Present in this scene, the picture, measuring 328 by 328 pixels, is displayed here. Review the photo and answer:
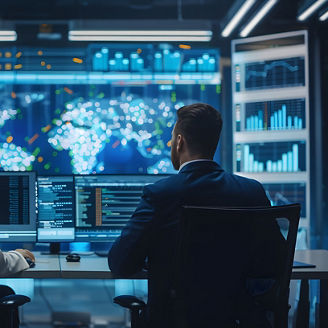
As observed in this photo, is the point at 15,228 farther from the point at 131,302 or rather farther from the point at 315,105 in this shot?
the point at 315,105

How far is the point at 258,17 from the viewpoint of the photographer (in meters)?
3.82

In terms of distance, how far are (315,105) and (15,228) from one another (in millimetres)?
2909

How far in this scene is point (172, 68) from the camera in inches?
178

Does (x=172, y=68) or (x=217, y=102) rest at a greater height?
(x=172, y=68)

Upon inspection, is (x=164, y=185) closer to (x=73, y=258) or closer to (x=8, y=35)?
(x=73, y=258)

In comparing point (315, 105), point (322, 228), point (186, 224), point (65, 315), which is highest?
point (315, 105)

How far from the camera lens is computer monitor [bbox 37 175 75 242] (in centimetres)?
264

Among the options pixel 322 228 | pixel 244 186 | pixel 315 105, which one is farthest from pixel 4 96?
pixel 244 186

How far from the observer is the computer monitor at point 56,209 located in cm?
264

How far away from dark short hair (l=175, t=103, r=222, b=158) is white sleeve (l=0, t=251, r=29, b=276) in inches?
37.1

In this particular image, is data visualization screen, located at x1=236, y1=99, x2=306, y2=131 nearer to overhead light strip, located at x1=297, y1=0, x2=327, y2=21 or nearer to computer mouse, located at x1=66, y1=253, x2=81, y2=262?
overhead light strip, located at x1=297, y1=0, x2=327, y2=21

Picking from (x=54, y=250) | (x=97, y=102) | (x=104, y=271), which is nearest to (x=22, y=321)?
(x=54, y=250)

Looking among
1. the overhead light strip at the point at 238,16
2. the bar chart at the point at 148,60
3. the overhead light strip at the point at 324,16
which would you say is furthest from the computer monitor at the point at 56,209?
the overhead light strip at the point at 324,16

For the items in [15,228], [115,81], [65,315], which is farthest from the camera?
[115,81]
